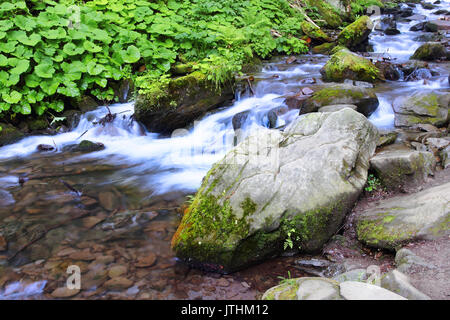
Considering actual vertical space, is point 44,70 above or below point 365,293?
above

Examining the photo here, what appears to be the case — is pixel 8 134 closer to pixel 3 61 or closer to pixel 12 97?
pixel 12 97

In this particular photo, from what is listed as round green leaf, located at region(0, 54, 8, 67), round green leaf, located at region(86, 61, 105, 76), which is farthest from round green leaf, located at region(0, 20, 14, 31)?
round green leaf, located at region(86, 61, 105, 76)

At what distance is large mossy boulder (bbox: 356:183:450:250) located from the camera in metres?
2.88

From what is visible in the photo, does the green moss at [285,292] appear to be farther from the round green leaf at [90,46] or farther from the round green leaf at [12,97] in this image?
the round green leaf at [90,46]

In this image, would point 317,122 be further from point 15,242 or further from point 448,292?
point 15,242

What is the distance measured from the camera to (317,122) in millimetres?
4121

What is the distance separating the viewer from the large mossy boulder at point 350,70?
785 centimetres

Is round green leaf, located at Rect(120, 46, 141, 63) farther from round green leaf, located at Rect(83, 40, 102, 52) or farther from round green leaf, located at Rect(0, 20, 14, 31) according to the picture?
round green leaf, located at Rect(0, 20, 14, 31)

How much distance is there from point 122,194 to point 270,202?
2.55 m

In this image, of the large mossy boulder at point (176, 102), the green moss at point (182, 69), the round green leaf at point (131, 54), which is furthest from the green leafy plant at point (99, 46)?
the large mossy boulder at point (176, 102)

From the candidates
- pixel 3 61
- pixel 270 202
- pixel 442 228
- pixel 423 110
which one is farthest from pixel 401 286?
pixel 3 61

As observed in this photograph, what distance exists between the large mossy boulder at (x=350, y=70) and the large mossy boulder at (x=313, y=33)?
365 cm

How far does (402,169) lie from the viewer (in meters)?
3.74
